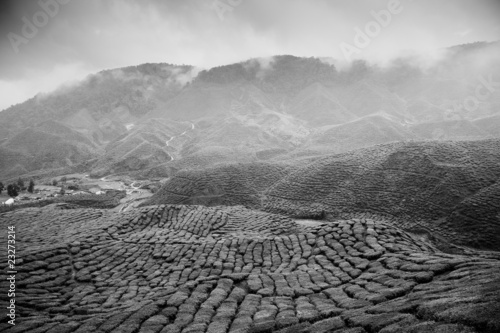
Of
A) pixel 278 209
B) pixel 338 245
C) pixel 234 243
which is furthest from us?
pixel 278 209

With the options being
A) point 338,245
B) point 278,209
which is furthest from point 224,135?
point 338,245

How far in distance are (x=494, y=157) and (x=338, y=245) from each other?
49.6 ft

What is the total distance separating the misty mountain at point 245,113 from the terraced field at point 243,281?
35510 mm

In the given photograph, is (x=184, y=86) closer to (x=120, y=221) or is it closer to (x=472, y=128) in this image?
(x=472, y=128)

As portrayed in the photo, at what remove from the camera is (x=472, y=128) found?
5444 centimetres

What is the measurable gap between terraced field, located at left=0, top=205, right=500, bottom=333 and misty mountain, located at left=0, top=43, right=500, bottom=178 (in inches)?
1398
